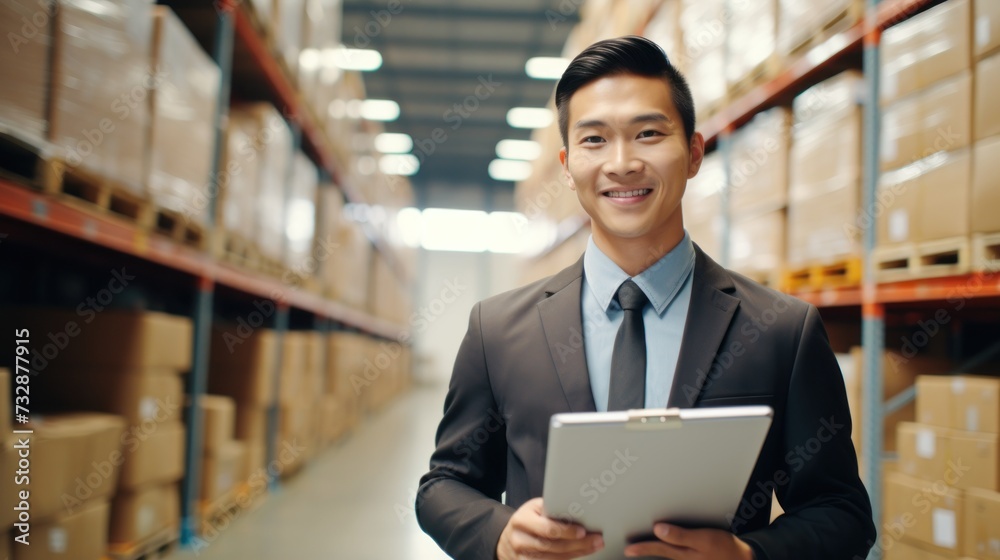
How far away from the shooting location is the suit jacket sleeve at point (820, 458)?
1.25m

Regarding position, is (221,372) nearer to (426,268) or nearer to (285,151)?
(285,151)

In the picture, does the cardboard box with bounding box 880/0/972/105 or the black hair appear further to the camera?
the cardboard box with bounding box 880/0/972/105

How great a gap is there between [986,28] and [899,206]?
2.41 ft

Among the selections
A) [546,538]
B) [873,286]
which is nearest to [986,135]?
[873,286]

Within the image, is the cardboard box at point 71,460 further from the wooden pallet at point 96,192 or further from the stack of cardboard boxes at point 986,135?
the stack of cardboard boxes at point 986,135

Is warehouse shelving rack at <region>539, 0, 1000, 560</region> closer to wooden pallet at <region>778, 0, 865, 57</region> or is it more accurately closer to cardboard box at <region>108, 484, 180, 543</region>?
wooden pallet at <region>778, 0, 865, 57</region>

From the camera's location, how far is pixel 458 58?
12992 millimetres

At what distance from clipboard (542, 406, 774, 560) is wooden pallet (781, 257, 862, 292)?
2489mm

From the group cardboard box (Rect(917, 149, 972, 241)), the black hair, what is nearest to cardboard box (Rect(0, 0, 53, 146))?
the black hair

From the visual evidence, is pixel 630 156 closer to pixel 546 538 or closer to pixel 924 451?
pixel 546 538

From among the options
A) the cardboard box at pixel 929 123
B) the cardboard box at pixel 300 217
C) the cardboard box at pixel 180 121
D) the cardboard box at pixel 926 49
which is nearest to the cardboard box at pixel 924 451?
the cardboard box at pixel 929 123

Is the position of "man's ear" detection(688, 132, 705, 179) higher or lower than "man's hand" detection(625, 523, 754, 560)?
higher

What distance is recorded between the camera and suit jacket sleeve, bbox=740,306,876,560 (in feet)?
4.11

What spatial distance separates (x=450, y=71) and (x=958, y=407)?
1213cm
